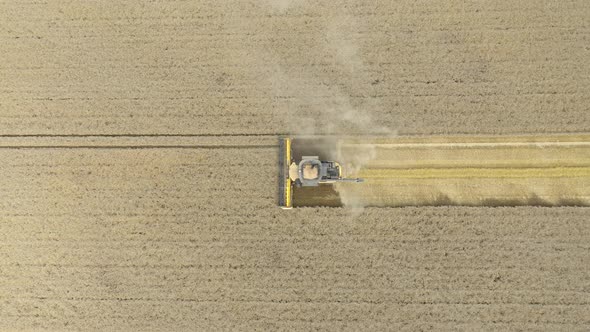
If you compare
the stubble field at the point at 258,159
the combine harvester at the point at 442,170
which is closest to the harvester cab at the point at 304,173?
the combine harvester at the point at 442,170

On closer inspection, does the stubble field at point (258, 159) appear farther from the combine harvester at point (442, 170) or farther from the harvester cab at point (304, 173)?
the harvester cab at point (304, 173)

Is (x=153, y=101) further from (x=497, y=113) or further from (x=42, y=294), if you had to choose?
(x=497, y=113)

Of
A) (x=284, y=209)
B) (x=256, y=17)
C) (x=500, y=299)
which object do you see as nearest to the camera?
(x=500, y=299)

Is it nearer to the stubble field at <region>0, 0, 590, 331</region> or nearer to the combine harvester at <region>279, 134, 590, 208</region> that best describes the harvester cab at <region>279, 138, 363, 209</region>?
the combine harvester at <region>279, 134, 590, 208</region>

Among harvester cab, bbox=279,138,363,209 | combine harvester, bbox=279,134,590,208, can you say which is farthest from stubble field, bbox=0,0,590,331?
harvester cab, bbox=279,138,363,209

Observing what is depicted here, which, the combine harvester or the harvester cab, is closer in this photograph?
the harvester cab

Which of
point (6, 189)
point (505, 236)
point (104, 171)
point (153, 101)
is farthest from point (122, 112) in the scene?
point (505, 236)
